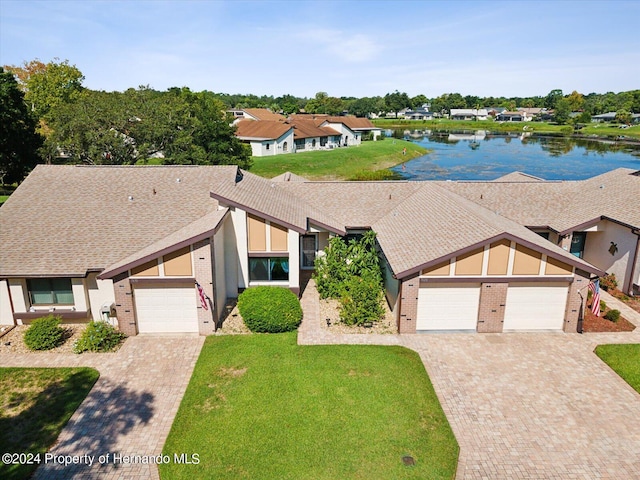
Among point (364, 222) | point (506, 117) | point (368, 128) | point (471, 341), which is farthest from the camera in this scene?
point (506, 117)

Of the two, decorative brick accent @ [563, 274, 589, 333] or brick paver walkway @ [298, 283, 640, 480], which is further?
decorative brick accent @ [563, 274, 589, 333]

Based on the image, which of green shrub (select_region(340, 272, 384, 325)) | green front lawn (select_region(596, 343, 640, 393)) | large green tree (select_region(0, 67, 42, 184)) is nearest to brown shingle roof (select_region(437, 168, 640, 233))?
green front lawn (select_region(596, 343, 640, 393))

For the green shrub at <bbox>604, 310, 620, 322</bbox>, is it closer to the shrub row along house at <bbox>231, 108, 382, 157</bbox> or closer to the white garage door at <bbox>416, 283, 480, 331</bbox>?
the white garage door at <bbox>416, 283, 480, 331</bbox>

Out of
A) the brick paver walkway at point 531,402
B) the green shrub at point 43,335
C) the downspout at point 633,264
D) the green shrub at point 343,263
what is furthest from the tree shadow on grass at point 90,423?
the downspout at point 633,264

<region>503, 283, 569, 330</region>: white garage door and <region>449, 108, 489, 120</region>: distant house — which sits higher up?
<region>449, 108, 489, 120</region>: distant house

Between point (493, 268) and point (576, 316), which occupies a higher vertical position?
point (493, 268)

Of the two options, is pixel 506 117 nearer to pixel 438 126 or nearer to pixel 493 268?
pixel 438 126

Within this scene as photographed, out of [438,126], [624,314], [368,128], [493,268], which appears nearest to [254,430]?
[493,268]
